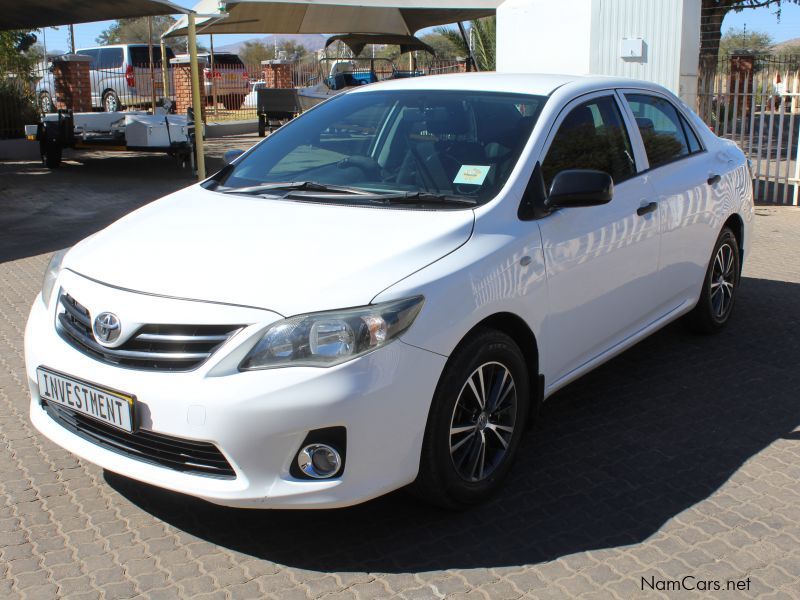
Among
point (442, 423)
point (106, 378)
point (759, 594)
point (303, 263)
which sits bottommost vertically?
point (759, 594)

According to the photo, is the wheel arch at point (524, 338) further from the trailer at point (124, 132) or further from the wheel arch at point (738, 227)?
the trailer at point (124, 132)

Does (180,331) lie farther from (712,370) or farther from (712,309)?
(712,309)

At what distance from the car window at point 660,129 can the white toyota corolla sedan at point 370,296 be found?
4 centimetres

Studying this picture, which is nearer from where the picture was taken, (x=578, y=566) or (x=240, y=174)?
(x=578, y=566)

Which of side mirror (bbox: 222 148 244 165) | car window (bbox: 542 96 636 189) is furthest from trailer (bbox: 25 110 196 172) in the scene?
car window (bbox: 542 96 636 189)

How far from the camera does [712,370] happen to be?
5539mm

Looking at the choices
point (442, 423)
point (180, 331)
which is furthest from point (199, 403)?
point (442, 423)

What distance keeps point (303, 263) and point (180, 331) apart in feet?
1.75

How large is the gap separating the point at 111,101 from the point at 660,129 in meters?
24.9

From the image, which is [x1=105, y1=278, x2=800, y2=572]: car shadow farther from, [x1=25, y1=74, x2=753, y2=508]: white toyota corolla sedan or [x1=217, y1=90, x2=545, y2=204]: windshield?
[x1=217, y1=90, x2=545, y2=204]: windshield

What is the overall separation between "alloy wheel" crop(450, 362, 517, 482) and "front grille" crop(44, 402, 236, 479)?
36.4 inches

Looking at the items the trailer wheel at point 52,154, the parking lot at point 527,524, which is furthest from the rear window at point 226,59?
the parking lot at point 527,524

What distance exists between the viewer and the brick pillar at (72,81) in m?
22.1

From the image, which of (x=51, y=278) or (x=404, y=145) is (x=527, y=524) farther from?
(x=51, y=278)
